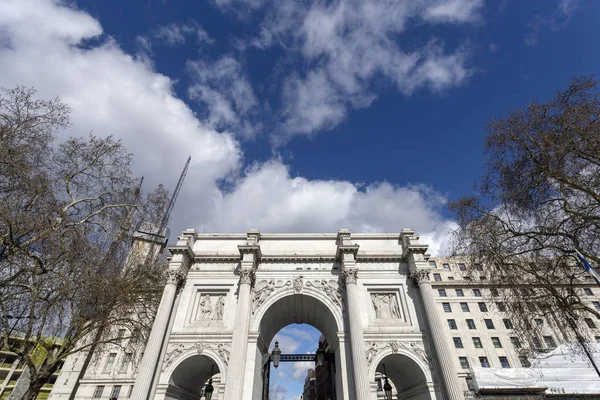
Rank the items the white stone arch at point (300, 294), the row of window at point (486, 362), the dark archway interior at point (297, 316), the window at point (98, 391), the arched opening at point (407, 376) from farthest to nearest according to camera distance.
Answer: the row of window at point (486, 362)
the window at point (98, 391)
the dark archway interior at point (297, 316)
the white stone arch at point (300, 294)
the arched opening at point (407, 376)

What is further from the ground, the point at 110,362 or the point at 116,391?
the point at 110,362

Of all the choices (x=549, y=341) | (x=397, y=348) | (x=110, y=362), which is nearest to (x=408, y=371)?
(x=397, y=348)

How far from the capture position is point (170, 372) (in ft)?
55.9

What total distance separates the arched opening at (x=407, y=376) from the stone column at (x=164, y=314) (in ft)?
45.3

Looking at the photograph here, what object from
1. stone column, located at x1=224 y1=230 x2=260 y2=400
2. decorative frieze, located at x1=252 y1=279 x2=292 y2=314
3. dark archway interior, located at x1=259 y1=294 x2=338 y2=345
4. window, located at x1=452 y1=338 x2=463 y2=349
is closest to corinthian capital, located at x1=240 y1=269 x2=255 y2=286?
stone column, located at x1=224 y1=230 x2=260 y2=400

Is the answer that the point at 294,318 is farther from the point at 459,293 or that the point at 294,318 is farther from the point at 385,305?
the point at 459,293

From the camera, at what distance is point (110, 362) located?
30062 millimetres

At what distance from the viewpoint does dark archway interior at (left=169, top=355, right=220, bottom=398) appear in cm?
1767

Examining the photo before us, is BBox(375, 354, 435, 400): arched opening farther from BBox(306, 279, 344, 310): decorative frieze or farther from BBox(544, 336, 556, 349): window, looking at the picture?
BBox(544, 336, 556, 349): window

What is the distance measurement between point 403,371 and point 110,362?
3028cm

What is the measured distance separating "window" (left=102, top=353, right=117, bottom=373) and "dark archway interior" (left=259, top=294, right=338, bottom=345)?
20009mm

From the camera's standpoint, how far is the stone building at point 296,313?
16578mm

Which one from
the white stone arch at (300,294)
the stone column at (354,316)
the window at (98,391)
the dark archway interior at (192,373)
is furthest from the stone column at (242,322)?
the window at (98,391)

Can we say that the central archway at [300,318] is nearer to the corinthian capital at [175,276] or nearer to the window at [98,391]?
the corinthian capital at [175,276]
